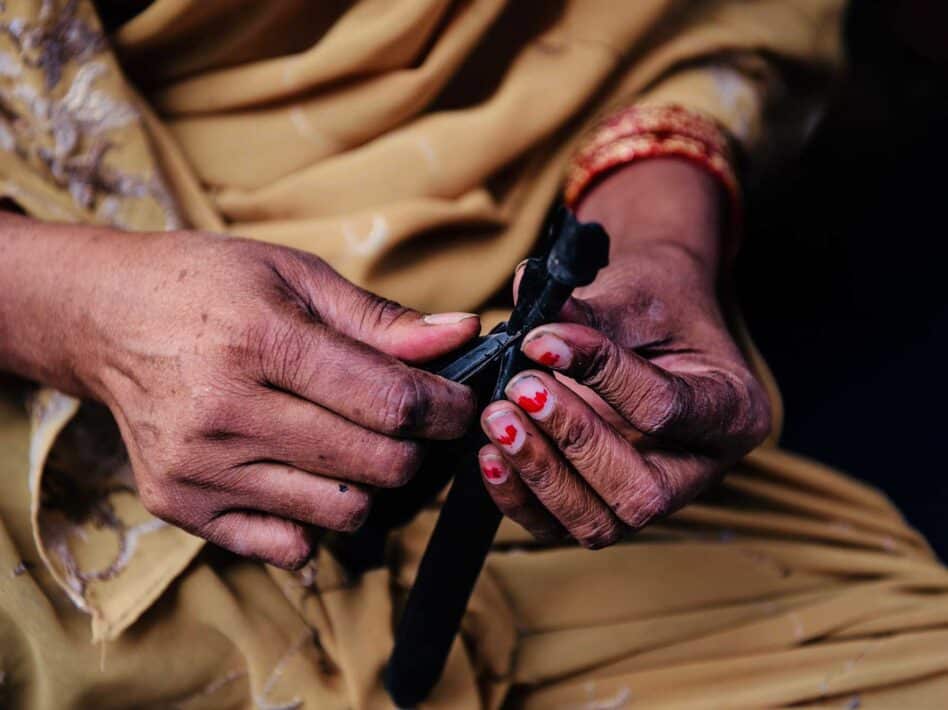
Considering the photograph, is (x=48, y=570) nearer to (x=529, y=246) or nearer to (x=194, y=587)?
(x=194, y=587)

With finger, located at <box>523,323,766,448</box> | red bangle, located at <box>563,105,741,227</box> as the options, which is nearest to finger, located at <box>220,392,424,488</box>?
finger, located at <box>523,323,766,448</box>

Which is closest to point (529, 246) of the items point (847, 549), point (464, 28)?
point (464, 28)

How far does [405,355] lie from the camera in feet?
1.67

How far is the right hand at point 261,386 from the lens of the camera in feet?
1.62

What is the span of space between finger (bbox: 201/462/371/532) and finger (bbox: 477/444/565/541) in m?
0.08

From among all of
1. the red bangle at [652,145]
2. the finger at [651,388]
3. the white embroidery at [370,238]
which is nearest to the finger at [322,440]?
A: the finger at [651,388]

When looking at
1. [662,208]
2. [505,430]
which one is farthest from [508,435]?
[662,208]

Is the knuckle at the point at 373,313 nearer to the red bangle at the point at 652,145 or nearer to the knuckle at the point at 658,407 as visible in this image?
the knuckle at the point at 658,407

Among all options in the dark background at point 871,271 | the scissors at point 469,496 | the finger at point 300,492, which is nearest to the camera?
the scissors at point 469,496

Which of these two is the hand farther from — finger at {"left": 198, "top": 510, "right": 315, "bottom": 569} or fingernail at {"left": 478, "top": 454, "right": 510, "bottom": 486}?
finger at {"left": 198, "top": 510, "right": 315, "bottom": 569}

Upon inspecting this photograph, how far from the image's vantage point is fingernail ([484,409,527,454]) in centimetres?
48

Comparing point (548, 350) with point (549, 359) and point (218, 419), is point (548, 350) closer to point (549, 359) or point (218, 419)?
point (549, 359)

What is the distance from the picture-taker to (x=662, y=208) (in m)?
0.76

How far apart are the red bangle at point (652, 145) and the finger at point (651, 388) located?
26 centimetres
